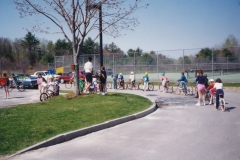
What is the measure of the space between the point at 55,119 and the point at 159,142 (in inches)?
145

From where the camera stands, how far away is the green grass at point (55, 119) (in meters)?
6.06

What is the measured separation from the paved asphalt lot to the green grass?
566 mm

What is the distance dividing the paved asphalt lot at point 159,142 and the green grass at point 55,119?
57cm

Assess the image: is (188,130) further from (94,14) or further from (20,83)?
(20,83)

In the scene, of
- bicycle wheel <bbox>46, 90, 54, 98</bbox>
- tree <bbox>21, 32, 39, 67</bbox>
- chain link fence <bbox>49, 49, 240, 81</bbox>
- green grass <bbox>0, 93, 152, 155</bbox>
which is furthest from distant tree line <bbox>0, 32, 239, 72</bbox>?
green grass <bbox>0, 93, 152, 155</bbox>

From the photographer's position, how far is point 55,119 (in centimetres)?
805

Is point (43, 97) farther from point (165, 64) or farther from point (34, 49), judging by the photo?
point (34, 49)

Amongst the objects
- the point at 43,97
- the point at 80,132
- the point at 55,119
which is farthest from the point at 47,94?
the point at 80,132

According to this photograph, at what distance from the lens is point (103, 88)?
46.6ft

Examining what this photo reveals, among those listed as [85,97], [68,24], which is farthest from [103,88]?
[68,24]

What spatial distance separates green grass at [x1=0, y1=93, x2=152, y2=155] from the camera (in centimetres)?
606

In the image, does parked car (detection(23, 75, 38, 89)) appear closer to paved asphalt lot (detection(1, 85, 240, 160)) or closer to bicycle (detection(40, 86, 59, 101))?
bicycle (detection(40, 86, 59, 101))

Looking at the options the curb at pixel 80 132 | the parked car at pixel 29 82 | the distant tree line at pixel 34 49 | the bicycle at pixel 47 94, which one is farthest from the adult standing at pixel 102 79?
the distant tree line at pixel 34 49

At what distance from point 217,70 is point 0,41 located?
56875mm
